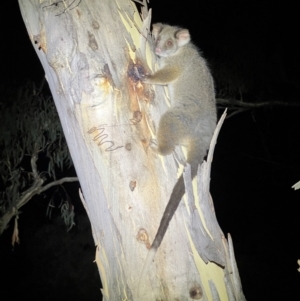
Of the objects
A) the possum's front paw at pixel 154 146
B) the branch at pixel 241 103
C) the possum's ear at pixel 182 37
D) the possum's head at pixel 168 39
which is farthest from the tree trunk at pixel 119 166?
the branch at pixel 241 103

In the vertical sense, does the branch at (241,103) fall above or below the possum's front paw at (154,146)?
below

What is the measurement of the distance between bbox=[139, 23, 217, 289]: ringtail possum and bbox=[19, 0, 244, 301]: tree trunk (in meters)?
0.13

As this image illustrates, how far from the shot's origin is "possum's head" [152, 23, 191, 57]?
11.4 ft

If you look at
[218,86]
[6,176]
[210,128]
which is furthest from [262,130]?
[210,128]

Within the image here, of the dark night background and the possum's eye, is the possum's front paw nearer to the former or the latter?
the possum's eye

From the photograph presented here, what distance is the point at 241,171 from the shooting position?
1175 cm

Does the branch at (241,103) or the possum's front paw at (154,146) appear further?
the branch at (241,103)

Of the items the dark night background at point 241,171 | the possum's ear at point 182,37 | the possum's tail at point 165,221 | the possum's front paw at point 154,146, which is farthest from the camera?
Answer: the dark night background at point 241,171

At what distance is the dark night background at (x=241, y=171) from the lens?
27.3 ft

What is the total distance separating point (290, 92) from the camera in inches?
342

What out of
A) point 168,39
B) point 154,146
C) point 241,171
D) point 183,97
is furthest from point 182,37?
point 241,171

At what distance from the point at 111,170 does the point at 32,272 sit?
980 cm

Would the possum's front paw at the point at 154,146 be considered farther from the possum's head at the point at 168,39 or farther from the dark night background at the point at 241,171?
the dark night background at the point at 241,171

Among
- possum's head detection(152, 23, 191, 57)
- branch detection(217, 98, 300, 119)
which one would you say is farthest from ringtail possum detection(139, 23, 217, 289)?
branch detection(217, 98, 300, 119)
